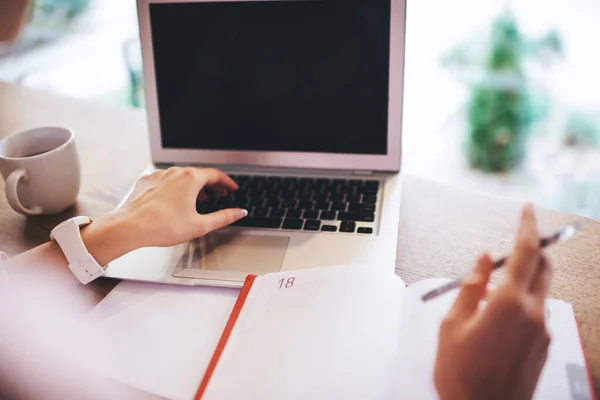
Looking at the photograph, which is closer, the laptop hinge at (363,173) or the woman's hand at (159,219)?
the woman's hand at (159,219)

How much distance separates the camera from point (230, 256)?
2.39ft

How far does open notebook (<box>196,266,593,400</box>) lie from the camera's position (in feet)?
1.66

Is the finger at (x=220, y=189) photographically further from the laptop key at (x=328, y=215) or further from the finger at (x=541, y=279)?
the finger at (x=541, y=279)

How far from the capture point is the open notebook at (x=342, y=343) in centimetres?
51

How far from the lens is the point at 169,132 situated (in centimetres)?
92

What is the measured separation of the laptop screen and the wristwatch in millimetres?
287

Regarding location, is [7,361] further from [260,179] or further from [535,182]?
[535,182]

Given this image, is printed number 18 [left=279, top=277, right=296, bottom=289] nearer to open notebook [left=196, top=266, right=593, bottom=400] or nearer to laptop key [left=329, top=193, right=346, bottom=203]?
open notebook [left=196, top=266, right=593, bottom=400]

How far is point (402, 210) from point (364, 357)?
353 millimetres

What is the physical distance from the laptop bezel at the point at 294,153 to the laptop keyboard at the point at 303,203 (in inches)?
1.2

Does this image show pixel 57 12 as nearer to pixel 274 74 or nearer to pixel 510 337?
pixel 274 74

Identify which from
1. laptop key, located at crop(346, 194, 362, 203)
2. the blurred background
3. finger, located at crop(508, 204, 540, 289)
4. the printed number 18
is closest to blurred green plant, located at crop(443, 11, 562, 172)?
the blurred background

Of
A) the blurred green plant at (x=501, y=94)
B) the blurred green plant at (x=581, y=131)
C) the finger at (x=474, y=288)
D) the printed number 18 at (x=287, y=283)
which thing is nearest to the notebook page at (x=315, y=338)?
the printed number 18 at (x=287, y=283)

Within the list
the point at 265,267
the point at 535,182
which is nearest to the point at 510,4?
the point at 535,182
